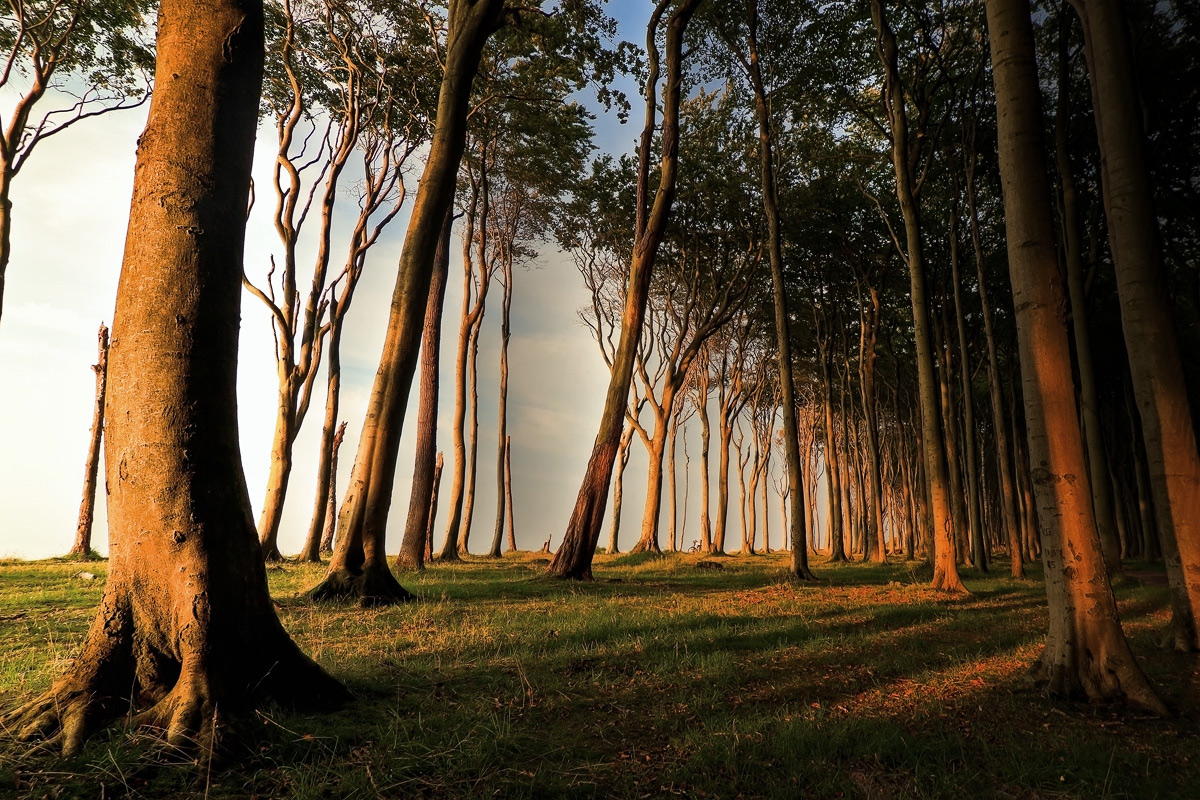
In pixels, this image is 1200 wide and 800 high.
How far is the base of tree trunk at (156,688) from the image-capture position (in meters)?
2.98

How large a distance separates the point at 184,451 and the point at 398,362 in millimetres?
5635

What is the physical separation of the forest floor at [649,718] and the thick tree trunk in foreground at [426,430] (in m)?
5.26

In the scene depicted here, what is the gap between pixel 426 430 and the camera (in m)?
14.6

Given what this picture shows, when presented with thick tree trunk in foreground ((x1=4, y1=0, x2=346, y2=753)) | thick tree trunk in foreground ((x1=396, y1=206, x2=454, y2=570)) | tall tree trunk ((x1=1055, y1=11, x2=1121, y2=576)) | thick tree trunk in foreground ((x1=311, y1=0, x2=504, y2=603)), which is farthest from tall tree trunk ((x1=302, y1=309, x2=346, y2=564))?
tall tree trunk ((x1=1055, y1=11, x2=1121, y2=576))

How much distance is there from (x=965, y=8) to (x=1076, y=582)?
1546 centimetres

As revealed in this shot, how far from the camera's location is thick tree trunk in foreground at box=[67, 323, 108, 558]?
52.0ft

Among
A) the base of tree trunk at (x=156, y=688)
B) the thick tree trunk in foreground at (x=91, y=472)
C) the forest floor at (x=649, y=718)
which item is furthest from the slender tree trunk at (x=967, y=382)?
the thick tree trunk in foreground at (x=91, y=472)

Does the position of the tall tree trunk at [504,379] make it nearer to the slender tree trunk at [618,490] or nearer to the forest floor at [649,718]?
the slender tree trunk at [618,490]

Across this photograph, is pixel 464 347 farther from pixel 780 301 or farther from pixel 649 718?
pixel 649 718

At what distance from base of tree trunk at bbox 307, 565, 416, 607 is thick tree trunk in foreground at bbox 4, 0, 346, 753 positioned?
4.58m

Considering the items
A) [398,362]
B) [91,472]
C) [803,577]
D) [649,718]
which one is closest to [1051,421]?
[649,718]

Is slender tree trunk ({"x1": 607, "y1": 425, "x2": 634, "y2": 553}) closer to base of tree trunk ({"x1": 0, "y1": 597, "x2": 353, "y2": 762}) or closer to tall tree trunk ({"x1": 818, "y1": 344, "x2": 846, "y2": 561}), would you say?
tall tree trunk ({"x1": 818, "y1": 344, "x2": 846, "y2": 561})

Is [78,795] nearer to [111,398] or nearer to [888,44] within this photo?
[111,398]

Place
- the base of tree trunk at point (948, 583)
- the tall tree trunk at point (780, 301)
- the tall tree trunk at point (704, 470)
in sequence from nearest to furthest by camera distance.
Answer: the base of tree trunk at point (948, 583), the tall tree trunk at point (780, 301), the tall tree trunk at point (704, 470)
